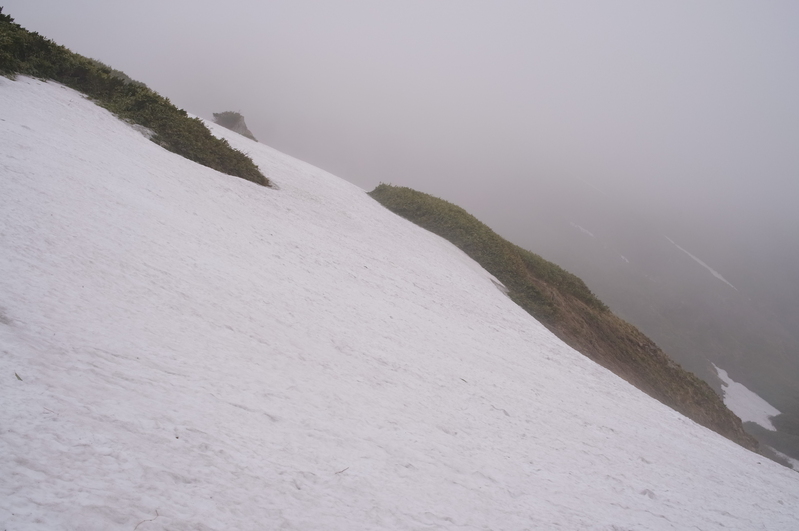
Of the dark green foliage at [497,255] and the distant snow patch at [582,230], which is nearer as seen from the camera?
the dark green foliage at [497,255]

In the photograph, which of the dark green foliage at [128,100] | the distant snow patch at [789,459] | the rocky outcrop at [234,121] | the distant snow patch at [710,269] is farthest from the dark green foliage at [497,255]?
the distant snow patch at [710,269]

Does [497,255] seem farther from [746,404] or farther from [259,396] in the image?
[746,404]

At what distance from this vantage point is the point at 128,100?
1180cm

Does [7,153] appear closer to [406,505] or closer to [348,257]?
[348,257]

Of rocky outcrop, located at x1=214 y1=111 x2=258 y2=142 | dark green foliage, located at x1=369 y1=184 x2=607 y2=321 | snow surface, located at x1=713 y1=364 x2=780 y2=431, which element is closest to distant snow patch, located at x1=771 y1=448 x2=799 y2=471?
snow surface, located at x1=713 y1=364 x2=780 y2=431

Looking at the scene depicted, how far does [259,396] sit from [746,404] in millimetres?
54944

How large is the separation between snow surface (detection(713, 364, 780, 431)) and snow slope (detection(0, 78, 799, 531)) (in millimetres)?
40657

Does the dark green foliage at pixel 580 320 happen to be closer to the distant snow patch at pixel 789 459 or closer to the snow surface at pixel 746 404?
the distant snow patch at pixel 789 459

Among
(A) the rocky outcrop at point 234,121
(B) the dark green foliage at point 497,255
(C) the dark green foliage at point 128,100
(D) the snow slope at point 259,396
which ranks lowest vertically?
(D) the snow slope at point 259,396

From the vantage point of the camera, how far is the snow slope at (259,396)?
7.95 feet

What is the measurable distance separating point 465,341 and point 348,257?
11.5 ft

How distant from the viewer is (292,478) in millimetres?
2852

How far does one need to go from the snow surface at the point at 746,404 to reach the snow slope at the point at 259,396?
40.7 m

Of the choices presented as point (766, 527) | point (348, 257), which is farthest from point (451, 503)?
point (348, 257)
